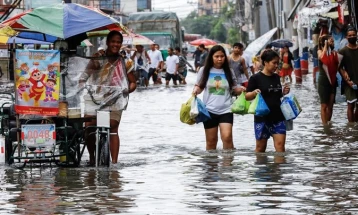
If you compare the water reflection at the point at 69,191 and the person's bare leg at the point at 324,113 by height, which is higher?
the person's bare leg at the point at 324,113

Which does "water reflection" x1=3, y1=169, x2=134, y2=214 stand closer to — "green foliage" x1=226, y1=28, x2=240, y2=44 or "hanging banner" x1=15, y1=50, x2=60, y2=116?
"hanging banner" x1=15, y1=50, x2=60, y2=116

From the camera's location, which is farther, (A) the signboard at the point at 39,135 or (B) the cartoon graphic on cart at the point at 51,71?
(B) the cartoon graphic on cart at the point at 51,71

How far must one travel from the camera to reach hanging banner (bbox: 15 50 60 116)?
1269cm

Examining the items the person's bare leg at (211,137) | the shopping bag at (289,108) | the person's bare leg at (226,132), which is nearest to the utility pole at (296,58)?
the person's bare leg at (211,137)

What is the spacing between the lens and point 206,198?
10023mm

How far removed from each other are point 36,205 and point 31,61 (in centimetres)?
331

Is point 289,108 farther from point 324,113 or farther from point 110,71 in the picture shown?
point 324,113

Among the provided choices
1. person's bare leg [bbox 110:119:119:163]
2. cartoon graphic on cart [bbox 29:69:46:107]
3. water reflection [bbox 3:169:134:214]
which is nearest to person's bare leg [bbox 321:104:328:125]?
person's bare leg [bbox 110:119:119:163]

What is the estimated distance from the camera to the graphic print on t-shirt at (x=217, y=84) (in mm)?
14352

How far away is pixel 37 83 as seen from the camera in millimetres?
12734

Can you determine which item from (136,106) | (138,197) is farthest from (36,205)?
(136,106)

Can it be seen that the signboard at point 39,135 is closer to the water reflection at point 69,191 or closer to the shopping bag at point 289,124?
the water reflection at point 69,191

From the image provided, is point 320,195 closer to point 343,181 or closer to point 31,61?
point 343,181

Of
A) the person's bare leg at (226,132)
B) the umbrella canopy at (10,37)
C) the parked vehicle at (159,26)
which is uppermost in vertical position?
the parked vehicle at (159,26)
